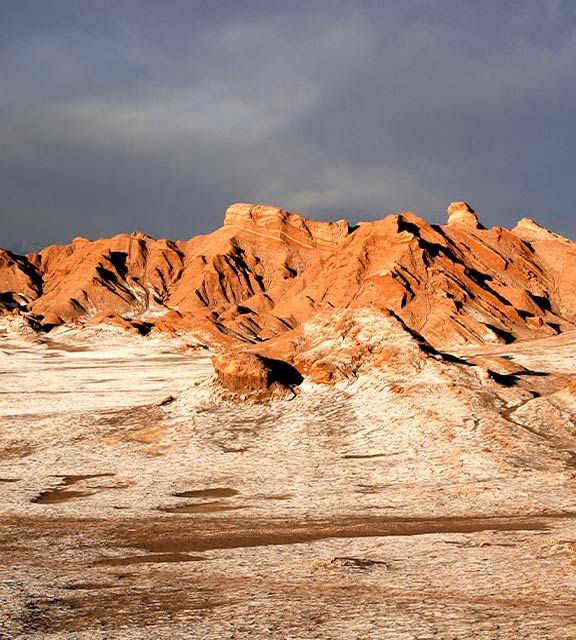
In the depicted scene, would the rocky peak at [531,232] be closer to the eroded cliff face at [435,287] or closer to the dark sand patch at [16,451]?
the eroded cliff face at [435,287]

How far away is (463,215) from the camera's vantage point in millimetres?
179750

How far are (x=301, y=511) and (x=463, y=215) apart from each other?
162183 millimetres

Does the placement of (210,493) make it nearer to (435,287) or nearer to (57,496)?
(57,496)

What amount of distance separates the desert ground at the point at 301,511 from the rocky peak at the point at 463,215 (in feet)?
383

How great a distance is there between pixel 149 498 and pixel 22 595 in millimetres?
14410

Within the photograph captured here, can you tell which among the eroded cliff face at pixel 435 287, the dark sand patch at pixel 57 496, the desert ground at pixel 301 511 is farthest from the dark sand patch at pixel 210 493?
the eroded cliff face at pixel 435 287

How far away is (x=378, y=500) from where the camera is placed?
28422mm

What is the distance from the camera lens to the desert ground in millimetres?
13852

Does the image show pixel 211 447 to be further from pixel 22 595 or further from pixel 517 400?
pixel 22 595

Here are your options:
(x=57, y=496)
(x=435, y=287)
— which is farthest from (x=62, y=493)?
(x=435, y=287)

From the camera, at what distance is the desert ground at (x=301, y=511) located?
13.9 m

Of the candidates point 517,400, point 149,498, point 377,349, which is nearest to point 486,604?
point 149,498

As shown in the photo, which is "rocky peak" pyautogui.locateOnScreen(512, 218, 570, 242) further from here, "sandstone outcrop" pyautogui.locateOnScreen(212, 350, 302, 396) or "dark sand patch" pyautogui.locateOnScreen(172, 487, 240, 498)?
"dark sand patch" pyautogui.locateOnScreen(172, 487, 240, 498)

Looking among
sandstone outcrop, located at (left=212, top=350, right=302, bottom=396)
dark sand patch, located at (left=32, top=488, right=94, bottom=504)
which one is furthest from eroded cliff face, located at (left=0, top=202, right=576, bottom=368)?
dark sand patch, located at (left=32, top=488, right=94, bottom=504)
